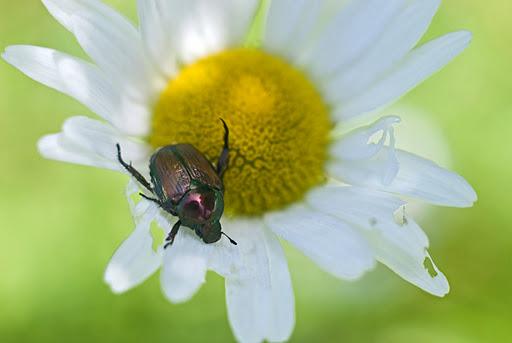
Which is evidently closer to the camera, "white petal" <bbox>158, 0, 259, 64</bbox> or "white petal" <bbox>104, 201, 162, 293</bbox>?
"white petal" <bbox>104, 201, 162, 293</bbox>

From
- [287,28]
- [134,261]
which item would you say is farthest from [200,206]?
[287,28]

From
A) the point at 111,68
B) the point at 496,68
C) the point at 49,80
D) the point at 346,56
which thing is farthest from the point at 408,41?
the point at 496,68

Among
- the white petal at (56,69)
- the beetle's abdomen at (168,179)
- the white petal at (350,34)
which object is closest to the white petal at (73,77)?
the white petal at (56,69)

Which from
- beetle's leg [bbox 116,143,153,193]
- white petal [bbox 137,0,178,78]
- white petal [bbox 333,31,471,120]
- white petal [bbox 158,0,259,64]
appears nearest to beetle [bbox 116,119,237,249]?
beetle's leg [bbox 116,143,153,193]

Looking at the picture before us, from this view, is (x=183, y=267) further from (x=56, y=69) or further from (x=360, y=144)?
(x=360, y=144)

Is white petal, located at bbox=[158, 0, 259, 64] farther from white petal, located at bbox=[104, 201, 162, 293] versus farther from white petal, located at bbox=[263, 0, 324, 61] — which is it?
white petal, located at bbox=[104, 201, 162, 293]
